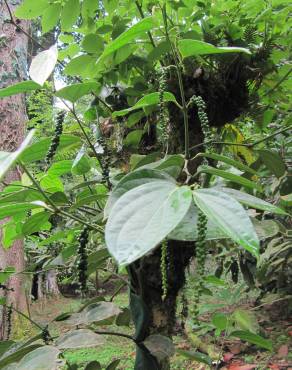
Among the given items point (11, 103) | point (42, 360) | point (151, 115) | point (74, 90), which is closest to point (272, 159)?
point (151, 115)

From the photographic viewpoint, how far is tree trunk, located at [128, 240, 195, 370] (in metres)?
0.67

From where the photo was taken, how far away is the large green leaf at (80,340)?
1.77 feet

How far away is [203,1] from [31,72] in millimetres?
465

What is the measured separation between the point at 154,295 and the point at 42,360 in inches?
10.5

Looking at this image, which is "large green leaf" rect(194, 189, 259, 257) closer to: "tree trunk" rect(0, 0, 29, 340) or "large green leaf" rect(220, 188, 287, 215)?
"large green leaf" rect(220, 188, 287, 215)

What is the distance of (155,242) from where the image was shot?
29 centimetres

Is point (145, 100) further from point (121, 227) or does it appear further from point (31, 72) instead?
point (121, 227)

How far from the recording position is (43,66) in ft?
1.55

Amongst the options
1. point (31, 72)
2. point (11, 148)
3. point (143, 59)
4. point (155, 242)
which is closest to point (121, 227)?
point (155, 242)

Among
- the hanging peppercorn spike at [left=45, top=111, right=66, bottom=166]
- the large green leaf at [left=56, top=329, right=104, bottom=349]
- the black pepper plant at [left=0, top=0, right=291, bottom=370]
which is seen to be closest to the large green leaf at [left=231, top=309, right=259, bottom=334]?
the black pepper plant at [left=0, top=0, right=291, bottom=370]

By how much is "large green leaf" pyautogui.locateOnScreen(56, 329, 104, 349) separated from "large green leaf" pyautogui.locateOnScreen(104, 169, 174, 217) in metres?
0.20

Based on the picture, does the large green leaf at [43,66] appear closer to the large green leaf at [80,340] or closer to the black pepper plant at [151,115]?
the black pepper plant at [151,115]

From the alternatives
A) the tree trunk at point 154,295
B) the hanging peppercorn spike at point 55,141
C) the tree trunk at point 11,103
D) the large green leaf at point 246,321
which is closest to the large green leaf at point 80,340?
the tree trunk at point 154,295

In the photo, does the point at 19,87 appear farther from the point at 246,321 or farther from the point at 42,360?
the point at 246,321
